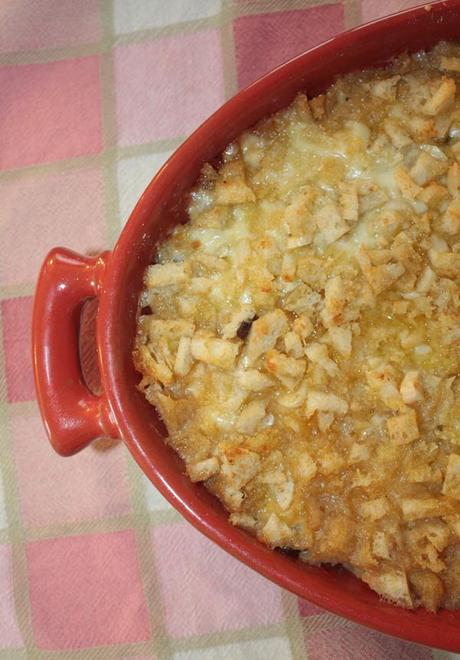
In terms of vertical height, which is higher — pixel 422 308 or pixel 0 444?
pixel 422 308

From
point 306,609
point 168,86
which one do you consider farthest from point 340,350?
point 168,86

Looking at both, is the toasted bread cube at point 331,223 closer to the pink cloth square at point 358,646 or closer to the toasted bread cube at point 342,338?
the toasted bread cube at point 342,338

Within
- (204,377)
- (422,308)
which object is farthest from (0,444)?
(422,308)

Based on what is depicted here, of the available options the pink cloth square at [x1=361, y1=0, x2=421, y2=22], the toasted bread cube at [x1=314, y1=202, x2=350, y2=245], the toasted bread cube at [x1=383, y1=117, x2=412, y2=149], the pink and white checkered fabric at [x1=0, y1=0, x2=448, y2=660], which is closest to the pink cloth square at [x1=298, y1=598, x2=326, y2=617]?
the pink and white checkered fabric at [x1=0, y1=0, x2=448, y2=660]

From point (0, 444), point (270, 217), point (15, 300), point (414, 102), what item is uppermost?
point (414, 102)

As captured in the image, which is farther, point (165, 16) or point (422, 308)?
point (165, 16)

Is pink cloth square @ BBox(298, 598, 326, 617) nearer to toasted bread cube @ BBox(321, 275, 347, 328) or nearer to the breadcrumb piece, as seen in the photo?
the breadcrumb piece

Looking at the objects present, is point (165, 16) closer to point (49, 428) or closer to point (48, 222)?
point (48, 222)
